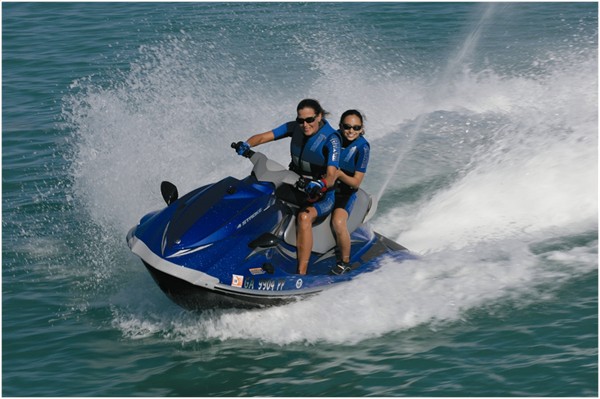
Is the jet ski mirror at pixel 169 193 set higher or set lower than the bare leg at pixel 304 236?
higher

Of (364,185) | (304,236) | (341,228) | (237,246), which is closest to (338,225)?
(341,228)

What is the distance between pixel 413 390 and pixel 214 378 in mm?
1372

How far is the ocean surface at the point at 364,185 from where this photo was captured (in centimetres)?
684

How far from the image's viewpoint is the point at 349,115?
24.7 ft

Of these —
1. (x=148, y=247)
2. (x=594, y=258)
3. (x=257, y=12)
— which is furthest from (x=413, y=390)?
(x=257, y=12)

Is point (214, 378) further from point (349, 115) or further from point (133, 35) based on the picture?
point (133, 35)

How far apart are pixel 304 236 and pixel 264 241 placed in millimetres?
353

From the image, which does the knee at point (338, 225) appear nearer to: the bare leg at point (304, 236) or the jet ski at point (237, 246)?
the jet ski at point (237, 246)

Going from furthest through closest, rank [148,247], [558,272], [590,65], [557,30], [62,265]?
[557,30] < [590,65] < [62,265] < [558,272] < [148,247]

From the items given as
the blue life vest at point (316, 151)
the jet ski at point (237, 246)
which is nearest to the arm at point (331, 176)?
the blue life vest at point (316, 151)

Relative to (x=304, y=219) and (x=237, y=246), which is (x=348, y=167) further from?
(x=237, y=246)

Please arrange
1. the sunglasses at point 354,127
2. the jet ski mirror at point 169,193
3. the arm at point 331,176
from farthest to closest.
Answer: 1. the jet ski mirror at point 169,193
2. the sunglasses at point 354,127
3. the arm at point 331,176

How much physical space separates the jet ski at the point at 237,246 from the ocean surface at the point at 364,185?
239mm

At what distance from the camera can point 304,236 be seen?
737 centimetres
